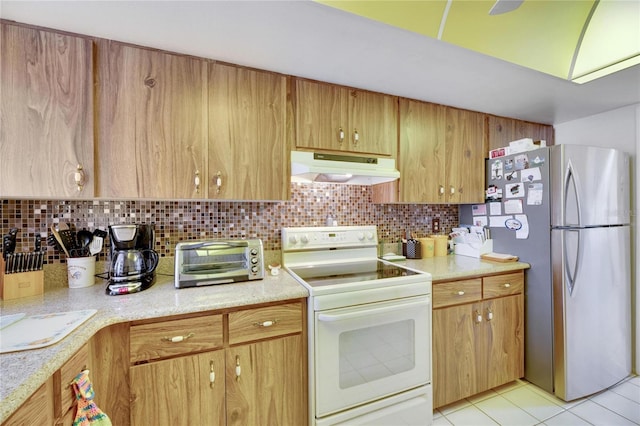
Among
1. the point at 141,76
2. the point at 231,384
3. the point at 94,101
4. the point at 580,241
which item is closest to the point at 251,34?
the point at 141,76

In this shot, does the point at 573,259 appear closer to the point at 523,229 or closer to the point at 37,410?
the point at 523,229

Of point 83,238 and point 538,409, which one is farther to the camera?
point 538,409

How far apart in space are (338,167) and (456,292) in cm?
110

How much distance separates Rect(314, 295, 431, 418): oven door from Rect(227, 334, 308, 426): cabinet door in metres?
0.10

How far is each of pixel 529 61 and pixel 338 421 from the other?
7.23 ft

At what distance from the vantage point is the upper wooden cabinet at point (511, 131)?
229cm

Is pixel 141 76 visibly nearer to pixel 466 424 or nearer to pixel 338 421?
pixel 338 421

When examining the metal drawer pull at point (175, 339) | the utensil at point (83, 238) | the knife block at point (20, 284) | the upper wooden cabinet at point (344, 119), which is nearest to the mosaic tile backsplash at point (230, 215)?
the utensil at point (83, 238)

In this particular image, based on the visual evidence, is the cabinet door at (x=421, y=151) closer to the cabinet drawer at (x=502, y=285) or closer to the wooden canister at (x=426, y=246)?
the wooden canister at (x=426, y=246)

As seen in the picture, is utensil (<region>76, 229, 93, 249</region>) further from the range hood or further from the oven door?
the oven door

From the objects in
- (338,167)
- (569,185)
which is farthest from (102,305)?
(569,185)

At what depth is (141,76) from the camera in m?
1.33

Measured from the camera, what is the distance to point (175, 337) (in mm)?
1157

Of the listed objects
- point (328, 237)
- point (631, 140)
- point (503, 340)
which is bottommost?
point (503, 340)
